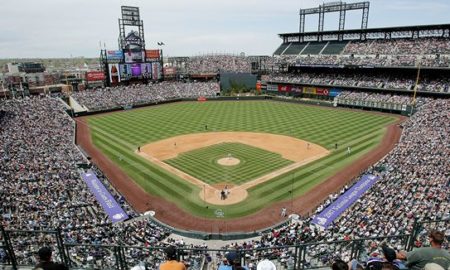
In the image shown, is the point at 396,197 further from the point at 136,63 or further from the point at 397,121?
the point at 136,63

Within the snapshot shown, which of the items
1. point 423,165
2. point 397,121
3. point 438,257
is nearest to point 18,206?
point 438,257

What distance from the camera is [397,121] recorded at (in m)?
52.8

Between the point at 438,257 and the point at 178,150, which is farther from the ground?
the point at 438,257

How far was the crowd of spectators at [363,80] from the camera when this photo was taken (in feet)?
193

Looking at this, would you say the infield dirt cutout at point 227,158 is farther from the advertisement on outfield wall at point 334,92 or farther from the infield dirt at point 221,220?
the advertisement on outfield wall at point 334,92

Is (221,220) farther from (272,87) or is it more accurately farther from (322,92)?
(272,87)

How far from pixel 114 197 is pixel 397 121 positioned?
156 ft

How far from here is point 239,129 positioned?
49656mm

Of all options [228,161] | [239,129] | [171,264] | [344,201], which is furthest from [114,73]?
[171,264]

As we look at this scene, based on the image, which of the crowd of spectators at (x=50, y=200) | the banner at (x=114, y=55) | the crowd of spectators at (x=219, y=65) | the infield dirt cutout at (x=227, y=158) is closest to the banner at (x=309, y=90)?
the crowd of spectators at (x=219, y=65)

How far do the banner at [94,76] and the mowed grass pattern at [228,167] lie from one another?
175 feet

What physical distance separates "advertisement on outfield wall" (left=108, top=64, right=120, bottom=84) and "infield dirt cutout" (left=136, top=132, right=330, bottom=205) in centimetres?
3819

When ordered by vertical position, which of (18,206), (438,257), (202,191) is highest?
(438,257)

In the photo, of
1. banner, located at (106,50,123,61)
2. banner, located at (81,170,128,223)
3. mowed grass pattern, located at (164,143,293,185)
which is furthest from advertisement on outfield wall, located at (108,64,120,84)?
banner, located at (81,170,128,223)
